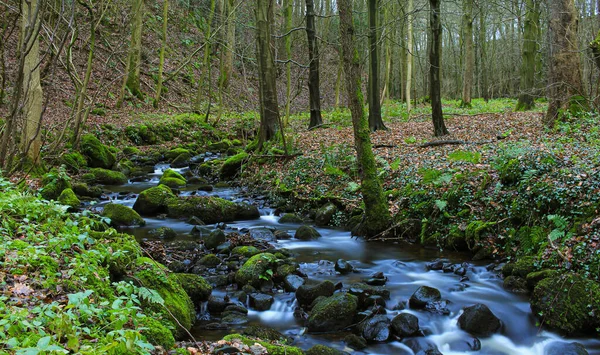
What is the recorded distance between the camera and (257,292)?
711 centimetres

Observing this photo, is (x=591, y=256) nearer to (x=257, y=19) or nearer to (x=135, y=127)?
(x=257, y=19)

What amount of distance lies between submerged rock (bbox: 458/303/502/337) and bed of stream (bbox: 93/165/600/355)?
0.10 metres

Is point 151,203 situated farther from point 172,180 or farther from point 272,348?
point 272,348

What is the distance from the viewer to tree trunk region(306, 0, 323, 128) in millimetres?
18772

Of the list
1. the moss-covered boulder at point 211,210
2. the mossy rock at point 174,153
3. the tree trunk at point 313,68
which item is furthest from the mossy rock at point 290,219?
the tree trunk at point 313,68

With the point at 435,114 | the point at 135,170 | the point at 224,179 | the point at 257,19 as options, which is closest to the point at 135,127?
the point at 135,170

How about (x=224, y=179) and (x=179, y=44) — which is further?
(x=179, y=44)

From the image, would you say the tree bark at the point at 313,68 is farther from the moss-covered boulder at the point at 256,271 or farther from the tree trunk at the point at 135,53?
the moss-covered boulder at the point at 256,271

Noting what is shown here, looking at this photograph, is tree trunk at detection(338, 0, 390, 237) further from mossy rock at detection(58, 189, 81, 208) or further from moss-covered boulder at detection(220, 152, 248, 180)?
moss-covered boulder at detection(220, 152, 248, 180)

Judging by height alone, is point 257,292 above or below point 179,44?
below

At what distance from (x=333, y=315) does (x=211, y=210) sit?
6.39 meters

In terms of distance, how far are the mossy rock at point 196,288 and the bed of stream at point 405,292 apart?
0.46 m

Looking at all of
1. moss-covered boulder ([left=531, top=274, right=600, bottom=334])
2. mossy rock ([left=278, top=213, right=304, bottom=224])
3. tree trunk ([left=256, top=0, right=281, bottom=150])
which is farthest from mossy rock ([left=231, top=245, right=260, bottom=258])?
tree trunk ([left=256, top=0, right=281, bottom=150])

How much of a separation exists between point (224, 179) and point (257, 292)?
9.57 metres
